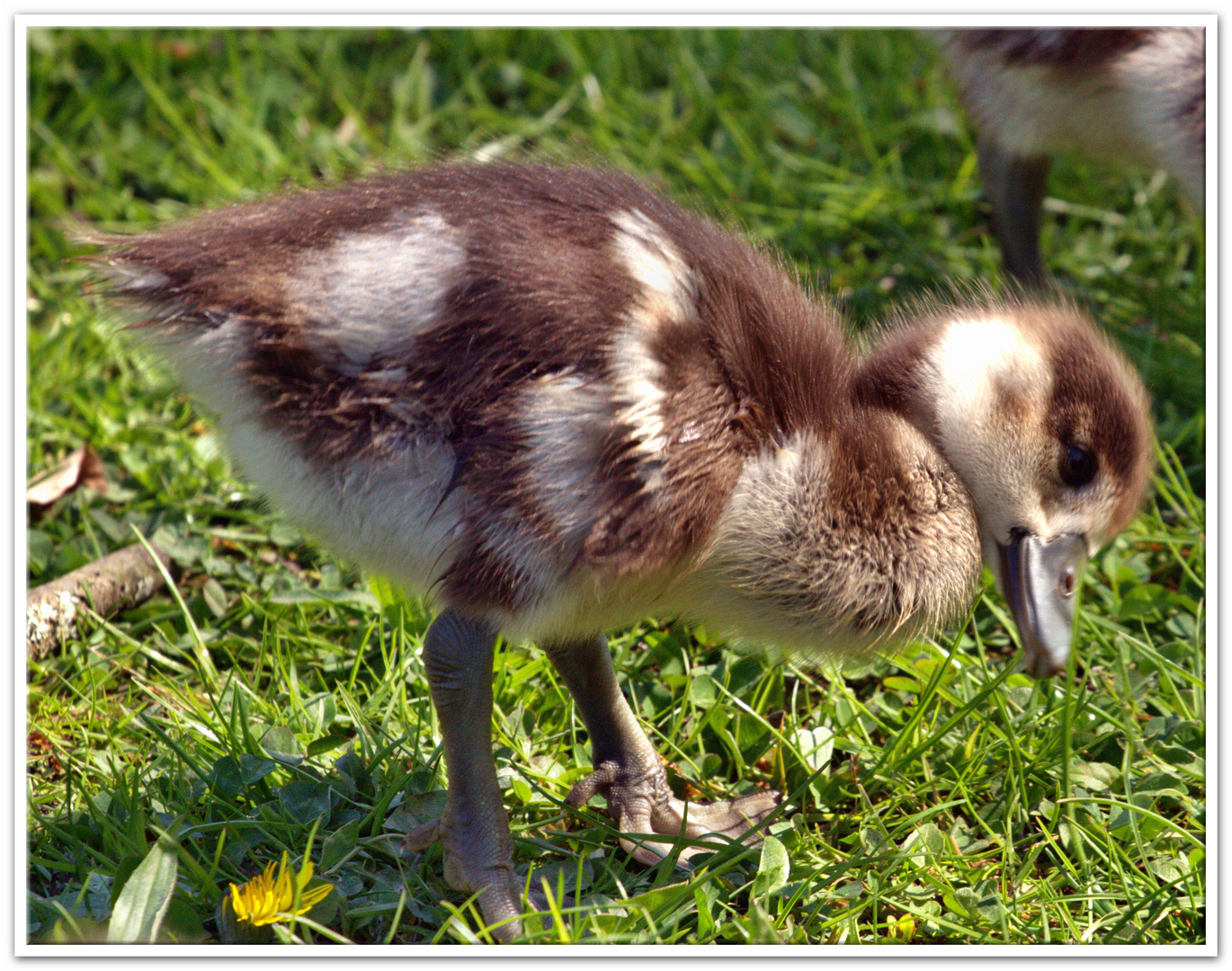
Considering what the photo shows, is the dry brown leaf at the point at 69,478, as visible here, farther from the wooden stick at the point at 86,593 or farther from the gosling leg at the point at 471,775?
the gosling leg at the point at 471,775

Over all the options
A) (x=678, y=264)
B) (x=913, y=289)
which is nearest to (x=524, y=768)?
(x=678, y=264)

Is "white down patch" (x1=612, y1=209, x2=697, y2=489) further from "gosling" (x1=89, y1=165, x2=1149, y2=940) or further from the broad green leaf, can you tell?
the broad green leaf

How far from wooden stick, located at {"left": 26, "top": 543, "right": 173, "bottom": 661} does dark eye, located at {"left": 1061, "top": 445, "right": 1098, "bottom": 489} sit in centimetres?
157

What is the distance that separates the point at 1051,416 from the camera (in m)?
1.69

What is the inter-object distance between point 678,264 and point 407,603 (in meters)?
0.80

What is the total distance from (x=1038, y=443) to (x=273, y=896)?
1155 millimetres

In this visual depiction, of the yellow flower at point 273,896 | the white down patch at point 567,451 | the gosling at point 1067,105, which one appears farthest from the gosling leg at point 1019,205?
the yellow flower at point 273,896

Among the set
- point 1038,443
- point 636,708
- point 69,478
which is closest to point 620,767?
point 636,708

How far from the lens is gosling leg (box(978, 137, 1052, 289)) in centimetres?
303

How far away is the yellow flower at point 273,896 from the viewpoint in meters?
1.56

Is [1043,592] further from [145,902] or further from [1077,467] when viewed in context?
[145,902]

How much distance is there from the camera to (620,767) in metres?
1.90

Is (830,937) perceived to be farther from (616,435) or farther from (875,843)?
(616,435)

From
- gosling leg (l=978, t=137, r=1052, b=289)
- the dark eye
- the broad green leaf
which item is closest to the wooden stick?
the broad green leaf
